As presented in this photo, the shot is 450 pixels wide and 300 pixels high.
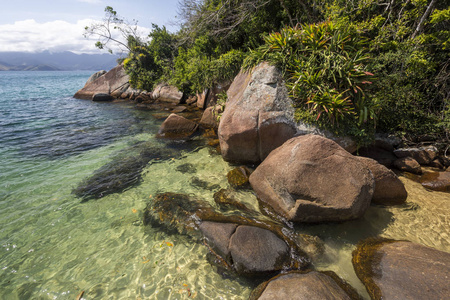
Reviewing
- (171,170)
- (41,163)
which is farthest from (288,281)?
(41,163)

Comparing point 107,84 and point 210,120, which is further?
point 107,84

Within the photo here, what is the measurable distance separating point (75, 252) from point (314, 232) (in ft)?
15.3

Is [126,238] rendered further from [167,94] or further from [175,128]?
[167,94]

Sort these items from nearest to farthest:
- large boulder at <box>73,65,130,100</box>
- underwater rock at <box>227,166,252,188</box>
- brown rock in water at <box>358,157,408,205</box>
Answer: brown rock in water at <box>358,157,408,205</box>
underwater rock at <box>227,166,252,188</box>
large boulder at <box>73,65,130,100</box>

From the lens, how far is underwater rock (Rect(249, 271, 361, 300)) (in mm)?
2586

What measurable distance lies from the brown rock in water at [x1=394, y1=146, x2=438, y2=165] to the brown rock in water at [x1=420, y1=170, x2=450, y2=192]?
71 cm

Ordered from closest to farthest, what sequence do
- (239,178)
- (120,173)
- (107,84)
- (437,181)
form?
Answer: (437,181)
(239,178)
(120,173)
(107,84)

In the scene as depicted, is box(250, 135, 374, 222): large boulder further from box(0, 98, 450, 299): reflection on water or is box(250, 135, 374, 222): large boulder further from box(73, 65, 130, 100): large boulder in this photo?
box(73, 65, 130, 100): large boulder

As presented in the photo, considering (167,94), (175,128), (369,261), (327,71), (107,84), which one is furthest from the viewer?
(107,84)

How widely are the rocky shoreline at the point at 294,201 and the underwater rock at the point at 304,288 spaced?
0.04 ft

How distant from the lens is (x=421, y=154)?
6.20 m

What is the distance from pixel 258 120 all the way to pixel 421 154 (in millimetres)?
5160

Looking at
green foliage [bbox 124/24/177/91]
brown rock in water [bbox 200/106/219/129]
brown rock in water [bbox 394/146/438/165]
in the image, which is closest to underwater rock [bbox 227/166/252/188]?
brown rock in water [bbox 200/106/219/129]

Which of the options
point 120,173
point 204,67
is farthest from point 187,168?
point 204,67
